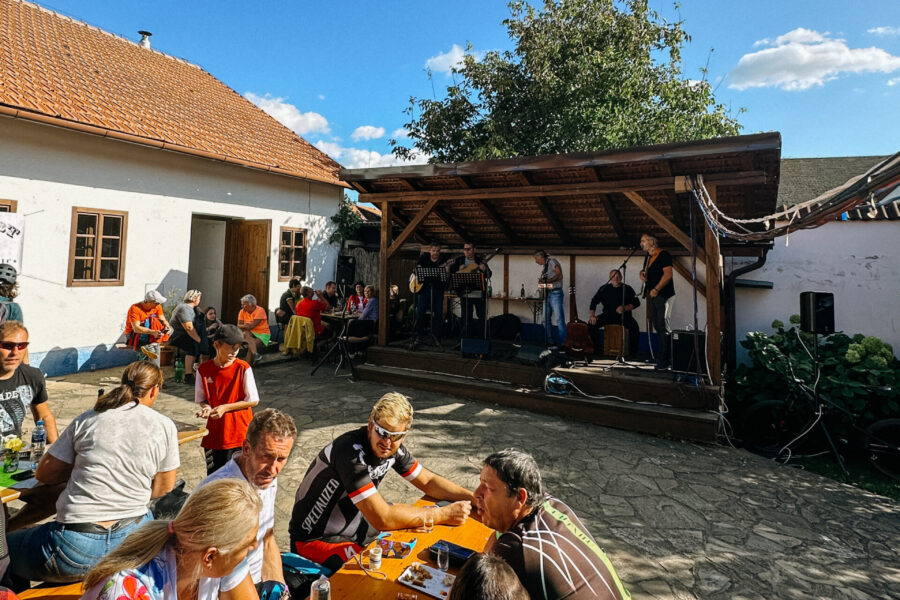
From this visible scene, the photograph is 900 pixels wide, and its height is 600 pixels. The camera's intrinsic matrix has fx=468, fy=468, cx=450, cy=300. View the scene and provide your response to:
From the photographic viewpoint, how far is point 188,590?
1624 millimetres

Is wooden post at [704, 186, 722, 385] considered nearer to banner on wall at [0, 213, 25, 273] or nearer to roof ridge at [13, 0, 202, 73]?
banner on wall at [0, 213, 25, 273]

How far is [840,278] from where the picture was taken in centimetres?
860

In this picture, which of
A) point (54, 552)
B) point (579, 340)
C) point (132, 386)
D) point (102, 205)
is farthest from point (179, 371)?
point (579, 340)

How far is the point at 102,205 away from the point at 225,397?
733 centimetres

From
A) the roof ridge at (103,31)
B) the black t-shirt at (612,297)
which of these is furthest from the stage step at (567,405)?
the roof ridge at (103,31)

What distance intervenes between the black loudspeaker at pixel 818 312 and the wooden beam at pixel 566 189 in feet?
5.21

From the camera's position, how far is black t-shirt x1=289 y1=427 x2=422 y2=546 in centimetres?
254

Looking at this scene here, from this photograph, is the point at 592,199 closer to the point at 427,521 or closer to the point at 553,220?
the point at 553,220

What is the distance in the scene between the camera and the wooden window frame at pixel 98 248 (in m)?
8.32

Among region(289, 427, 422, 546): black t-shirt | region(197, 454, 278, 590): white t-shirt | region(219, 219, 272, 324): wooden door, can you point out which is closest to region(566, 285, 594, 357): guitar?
region(289, 427, 422, 546): black t-shirt

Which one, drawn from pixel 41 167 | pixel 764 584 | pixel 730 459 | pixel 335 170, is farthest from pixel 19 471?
pixel 335 170

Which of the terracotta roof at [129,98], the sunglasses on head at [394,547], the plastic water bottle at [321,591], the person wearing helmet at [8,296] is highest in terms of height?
the terracotta roof at [129,98]

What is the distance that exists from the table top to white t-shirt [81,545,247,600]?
62cm

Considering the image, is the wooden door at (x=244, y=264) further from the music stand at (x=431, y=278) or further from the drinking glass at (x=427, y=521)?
the drinking glass at (x=427, y=521)
